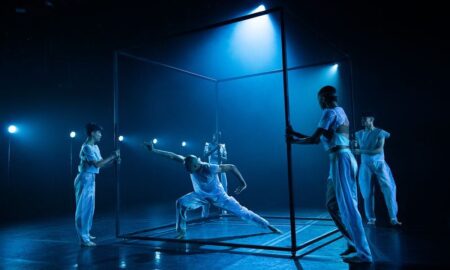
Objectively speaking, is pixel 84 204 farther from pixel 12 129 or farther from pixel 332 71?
pixel 332 71

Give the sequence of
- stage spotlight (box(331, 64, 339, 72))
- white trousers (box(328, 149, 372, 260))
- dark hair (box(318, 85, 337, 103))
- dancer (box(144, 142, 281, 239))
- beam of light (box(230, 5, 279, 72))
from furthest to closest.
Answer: beam of light (box(230, 5, 279, 72)) < stage spotlight (box(331, 64, 339, 72)) < dancer (box(144, 142, 281, 239)) < dark hair (box(318, 85, 337, 103)) < white trousers (box(328, 149, 372, 260))

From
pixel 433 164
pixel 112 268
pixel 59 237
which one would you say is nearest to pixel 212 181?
pixel 112 268

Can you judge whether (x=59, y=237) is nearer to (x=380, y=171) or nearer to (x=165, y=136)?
(x=380, y=171)

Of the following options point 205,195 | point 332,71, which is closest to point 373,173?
point 205,195

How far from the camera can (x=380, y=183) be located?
621 centimetres

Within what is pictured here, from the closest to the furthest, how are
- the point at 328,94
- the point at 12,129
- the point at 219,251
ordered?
the point at 328,94, the point at 219,251, the point at 12,129

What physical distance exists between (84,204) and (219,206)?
80.1 inches

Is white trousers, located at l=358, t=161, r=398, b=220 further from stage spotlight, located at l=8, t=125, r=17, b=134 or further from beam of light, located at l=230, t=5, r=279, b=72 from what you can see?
stage spotlight, located at l=8, t=125, r=17, b=134

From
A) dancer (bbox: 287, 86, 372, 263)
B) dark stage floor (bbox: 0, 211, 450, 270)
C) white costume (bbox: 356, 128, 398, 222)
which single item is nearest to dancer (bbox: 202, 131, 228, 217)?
dark stage floor (bbox: 0, 211, 450, 270)

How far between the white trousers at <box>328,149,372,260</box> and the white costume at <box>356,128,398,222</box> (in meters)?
2.56

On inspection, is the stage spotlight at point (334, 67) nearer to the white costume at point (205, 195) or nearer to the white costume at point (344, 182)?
the white costume at point (205, 195)

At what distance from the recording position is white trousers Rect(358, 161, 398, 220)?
6.07 metres

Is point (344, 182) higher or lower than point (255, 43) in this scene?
lower

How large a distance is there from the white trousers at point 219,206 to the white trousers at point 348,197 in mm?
1593
